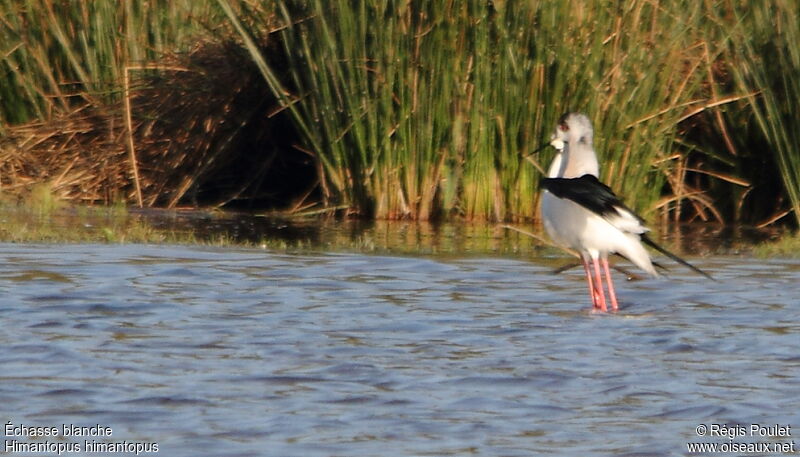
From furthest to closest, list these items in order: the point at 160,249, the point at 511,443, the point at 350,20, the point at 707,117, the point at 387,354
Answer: the point at 707,117 → the point at 350,20 → the point at 160,249 → the point at 387,354 → the point at 511,443

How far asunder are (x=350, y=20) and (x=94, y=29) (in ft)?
9.02

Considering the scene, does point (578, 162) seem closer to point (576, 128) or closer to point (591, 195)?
point (576, 128)

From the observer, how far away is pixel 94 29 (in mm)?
11945

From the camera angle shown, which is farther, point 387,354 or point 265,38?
point 265,38

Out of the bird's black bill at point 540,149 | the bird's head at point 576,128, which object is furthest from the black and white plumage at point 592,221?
the bird's black bill at point 540,149

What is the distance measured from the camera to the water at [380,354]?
4.73 m

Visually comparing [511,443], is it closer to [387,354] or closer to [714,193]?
[387,354]

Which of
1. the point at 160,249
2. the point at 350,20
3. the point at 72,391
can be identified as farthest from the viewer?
the point at 350,20

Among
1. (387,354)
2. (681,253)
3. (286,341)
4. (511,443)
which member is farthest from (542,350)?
(681,253)

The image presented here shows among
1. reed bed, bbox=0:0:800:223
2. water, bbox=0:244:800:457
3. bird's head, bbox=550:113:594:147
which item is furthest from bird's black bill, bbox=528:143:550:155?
water, bbox=0:244:800:457

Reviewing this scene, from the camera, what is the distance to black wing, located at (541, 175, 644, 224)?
7621 mm

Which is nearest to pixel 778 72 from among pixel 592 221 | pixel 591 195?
pixel 592 221

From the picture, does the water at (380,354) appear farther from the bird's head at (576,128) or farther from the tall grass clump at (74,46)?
the tall grass clump at (74,46)

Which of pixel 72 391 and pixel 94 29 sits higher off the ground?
pixel 94 29
